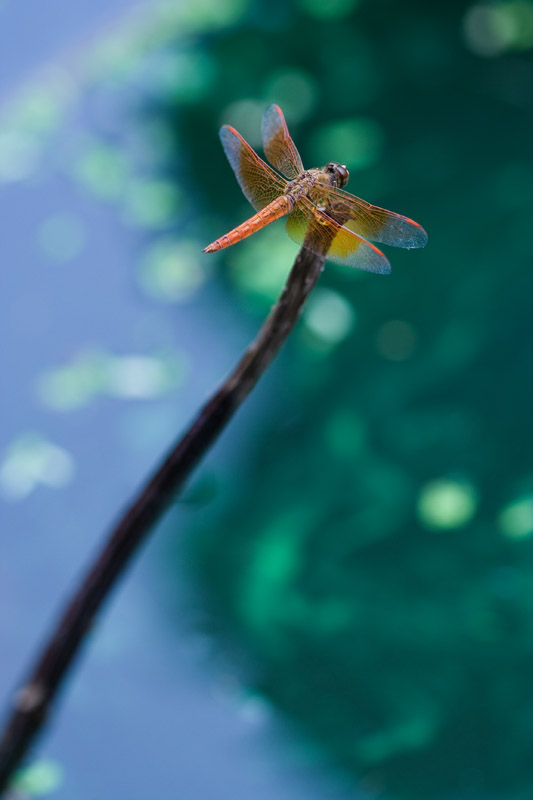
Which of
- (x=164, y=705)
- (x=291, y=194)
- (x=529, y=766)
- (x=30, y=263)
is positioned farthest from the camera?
(x=30, y=263)

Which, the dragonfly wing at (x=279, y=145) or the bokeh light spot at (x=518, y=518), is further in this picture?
the bokeh light spot at (x=518, y=518)

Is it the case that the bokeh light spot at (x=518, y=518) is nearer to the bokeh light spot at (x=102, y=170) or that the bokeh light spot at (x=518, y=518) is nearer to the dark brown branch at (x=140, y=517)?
the dark brown branch at (x=140, y=517)

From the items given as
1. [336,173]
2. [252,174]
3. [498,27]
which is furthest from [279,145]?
[498,27]

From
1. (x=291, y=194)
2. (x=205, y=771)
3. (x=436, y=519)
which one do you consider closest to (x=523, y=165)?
(x=436, y=519)

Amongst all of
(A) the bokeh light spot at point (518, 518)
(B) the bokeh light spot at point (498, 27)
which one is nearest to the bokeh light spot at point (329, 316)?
(A) the bokeh light spot at point (518, 518)

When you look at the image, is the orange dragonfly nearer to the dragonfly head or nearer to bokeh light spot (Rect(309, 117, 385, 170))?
the dragonfly head

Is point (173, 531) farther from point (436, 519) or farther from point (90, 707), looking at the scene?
point (436, 519)
